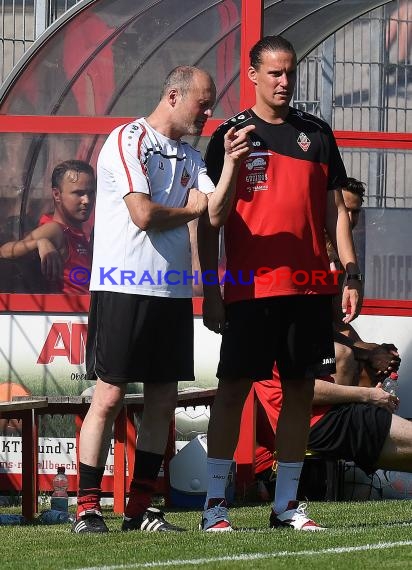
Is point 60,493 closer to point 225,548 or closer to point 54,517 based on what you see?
point 54,517

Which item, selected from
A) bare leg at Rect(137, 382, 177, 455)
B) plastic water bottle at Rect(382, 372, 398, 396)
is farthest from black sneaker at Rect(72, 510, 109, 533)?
plastic water bottle at Rect(382, 372, 398, 396)

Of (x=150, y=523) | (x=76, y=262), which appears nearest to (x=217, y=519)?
(x=150, y=523)

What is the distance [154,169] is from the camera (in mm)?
6090

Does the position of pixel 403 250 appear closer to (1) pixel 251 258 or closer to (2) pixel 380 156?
(2) pixel 380 156

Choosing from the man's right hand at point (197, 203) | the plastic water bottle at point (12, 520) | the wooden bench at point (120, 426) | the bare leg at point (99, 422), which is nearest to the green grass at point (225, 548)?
the bare leg at point (99, 422)

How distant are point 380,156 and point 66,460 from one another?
9.15ft

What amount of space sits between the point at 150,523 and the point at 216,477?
Answer: 0.34 meters

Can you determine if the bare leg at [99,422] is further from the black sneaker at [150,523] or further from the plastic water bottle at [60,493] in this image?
the plastic water bottle at [60,493]

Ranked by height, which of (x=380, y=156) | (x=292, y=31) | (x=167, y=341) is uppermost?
(x=292, y=31)

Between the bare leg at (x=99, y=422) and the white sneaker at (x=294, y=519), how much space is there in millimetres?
774

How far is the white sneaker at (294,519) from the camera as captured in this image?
5.98 metres

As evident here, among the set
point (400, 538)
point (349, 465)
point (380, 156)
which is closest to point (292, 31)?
point (380, 156)

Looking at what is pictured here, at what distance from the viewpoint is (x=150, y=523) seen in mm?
6133

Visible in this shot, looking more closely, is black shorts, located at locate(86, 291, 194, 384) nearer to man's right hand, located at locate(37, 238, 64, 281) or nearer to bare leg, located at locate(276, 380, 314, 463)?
bare leg, located at locate(276, 380, 314, 463)
